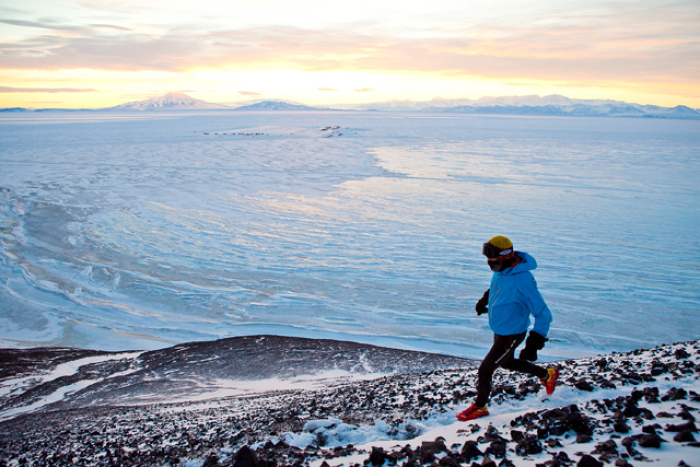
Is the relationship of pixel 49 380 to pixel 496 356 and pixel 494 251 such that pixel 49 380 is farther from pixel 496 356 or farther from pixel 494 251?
pixel 494 251

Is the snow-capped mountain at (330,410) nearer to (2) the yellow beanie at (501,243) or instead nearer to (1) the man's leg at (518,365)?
(1) the man's leg at (518,365)

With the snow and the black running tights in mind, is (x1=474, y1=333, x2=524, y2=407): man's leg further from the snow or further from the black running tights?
the snow

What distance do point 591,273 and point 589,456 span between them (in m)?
6.83

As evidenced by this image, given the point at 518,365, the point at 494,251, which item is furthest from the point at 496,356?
the point at 494,251

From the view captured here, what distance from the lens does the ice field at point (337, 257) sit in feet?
23.3

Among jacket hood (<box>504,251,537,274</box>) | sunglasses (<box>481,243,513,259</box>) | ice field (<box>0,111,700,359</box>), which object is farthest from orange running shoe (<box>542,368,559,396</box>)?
ice field (<box>0,111,700,359</box>)

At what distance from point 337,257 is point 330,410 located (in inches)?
222

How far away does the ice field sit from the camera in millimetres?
7105

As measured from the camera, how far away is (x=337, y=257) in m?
9.99

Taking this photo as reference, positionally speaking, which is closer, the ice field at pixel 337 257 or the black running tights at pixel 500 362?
the black running tights at pixel 500 362

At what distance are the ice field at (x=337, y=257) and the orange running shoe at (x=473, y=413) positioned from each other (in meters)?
2.54

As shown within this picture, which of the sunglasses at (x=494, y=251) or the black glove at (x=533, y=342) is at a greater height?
the sunglasses at (x=494, y=251)

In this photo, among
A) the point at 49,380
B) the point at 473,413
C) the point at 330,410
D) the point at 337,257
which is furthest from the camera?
the point at 337,257

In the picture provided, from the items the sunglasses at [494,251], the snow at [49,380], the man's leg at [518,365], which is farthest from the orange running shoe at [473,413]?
the snow at [49,380]
